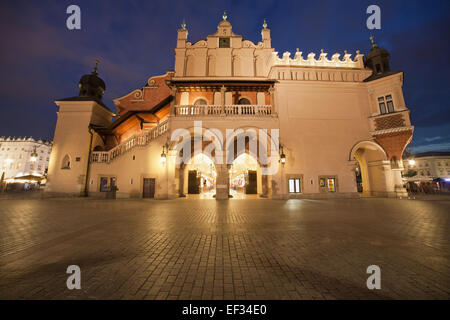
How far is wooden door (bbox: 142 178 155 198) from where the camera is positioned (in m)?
15.3

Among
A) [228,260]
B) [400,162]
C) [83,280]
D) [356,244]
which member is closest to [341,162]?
[400,162]

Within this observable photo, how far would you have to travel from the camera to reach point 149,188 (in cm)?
1537

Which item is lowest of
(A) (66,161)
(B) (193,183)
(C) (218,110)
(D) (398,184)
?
(D) (398,184)

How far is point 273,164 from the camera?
1503cm

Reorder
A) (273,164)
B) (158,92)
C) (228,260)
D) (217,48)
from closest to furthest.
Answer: (228,260) < (273,164) < (217,48) < (158,92)

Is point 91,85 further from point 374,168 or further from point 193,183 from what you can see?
point 374,168

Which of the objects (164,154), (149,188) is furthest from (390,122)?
(149,188)

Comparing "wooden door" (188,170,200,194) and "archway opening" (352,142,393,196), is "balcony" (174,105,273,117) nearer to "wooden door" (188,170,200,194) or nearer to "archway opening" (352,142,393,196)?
"wooden door" (188,170,200,194)

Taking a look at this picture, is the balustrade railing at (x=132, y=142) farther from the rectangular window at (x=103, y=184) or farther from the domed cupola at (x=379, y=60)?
the domed cupola at (x=379, y=60)

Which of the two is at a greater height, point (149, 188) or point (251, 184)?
point (251, 184)

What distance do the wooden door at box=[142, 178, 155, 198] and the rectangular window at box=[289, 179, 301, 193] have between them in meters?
12.9

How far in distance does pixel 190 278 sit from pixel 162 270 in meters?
0.60

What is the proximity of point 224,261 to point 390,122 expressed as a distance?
2066 centimetres
